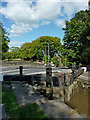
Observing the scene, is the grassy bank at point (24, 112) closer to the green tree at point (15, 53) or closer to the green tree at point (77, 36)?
the green tree at point (77, 36)

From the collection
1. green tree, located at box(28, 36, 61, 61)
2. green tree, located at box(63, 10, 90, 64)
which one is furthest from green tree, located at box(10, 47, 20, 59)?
green tree, located at box(63, 10, 90, 64)

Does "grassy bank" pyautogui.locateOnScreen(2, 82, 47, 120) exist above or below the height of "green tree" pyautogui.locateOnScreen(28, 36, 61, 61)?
below

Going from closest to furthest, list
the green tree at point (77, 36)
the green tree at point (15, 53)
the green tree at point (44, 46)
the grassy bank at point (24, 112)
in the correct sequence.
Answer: the grassy bank at point (24, 112) < the green tree at point (77, 36) < the green tree at point (44, 46) < the green tree at point (15, 53)

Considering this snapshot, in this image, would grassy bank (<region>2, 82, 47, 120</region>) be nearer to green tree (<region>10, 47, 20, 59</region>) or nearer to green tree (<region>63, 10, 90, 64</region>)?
green tree (<region>63, 10, 90, 64</region>)

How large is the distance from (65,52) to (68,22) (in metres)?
7.11

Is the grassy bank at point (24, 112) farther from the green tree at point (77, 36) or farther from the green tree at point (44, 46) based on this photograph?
the green tree at point (44, 46)

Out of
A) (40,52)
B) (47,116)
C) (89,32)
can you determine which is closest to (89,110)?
(47,116)

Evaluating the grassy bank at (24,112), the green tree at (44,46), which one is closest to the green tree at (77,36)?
the grassy bank at (24,112)

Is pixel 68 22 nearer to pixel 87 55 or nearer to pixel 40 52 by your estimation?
pixel 87 55

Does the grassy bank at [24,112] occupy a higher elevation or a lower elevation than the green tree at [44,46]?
lower

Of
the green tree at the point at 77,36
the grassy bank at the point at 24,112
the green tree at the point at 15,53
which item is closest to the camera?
the grassy bank at the point at 24,112

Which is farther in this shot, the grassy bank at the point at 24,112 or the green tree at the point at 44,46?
the green tree at the point at 44,46

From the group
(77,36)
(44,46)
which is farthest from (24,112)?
(44,46)

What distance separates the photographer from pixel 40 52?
41906 millimetres
